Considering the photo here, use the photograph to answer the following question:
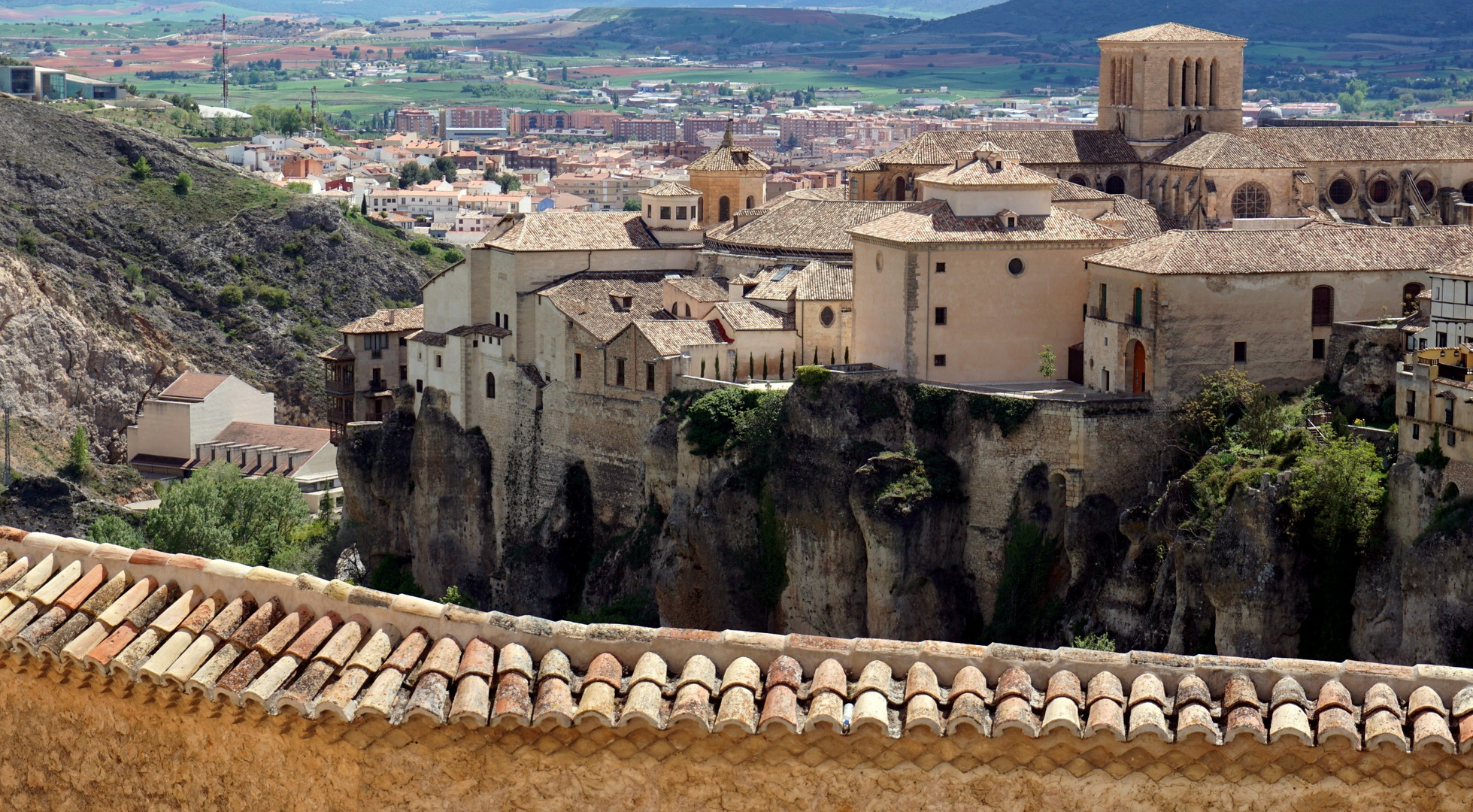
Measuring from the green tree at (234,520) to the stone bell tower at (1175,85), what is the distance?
89.1 ft

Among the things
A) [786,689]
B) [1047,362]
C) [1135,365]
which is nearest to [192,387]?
[1047,362]

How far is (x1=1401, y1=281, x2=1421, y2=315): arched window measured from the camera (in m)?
46.8

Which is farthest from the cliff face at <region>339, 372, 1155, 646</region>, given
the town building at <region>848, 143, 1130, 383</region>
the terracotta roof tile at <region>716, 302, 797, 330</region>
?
the terracotta roof tile at <region>716, 302, 797, 330</region>

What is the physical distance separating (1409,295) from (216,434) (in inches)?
2319

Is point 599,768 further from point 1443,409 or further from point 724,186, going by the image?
point 724,186

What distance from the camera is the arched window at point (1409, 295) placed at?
46.8m

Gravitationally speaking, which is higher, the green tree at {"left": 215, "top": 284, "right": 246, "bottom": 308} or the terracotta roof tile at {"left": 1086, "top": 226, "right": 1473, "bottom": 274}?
the terracotta roof tile at {"left": 1086, "top": 226, "right": 1473, "bottom": 274}

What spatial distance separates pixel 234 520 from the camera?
72.9m

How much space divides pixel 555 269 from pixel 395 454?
742cm

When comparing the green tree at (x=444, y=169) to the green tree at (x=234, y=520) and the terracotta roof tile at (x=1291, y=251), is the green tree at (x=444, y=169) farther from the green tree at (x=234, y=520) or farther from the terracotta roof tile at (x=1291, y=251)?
the terracotta roof tile at (x=1291, y=251)

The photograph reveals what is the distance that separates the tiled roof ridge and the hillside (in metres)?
88.2

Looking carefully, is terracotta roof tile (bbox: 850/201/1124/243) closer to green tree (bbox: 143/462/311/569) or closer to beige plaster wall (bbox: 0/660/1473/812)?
green tree (bbox: 143/462/311/569)

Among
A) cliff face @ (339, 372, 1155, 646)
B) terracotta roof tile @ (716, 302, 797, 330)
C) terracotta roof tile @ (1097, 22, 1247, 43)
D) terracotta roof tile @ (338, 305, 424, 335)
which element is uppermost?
terracotta roof tile @ (1097, 22, 1247, 43)

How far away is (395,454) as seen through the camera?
62125mm
